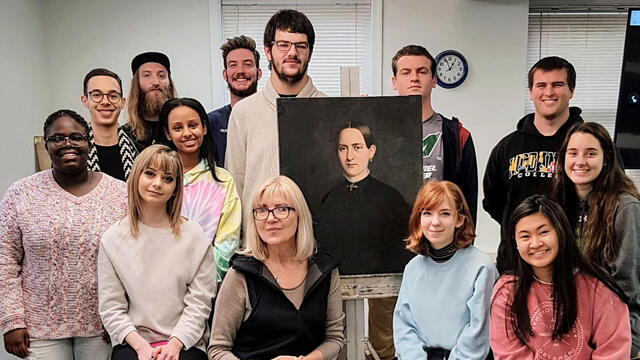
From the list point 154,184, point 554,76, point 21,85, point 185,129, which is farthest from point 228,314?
point 21,85

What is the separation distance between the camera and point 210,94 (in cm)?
450

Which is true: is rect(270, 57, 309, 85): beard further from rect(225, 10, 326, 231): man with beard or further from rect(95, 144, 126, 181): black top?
rect(95, 144, 126, 181): black top

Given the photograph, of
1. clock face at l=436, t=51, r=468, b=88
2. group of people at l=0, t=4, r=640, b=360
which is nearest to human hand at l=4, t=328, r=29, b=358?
group of people at l=0, t=4, r=640, b=360

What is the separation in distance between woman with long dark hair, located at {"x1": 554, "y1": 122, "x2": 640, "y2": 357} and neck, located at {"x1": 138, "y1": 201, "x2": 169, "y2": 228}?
1.50 meters

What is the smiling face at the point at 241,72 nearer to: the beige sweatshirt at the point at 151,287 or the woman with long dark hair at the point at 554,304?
the beige sweatshirt at the point at 151,287

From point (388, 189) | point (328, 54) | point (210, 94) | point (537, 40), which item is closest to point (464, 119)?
point (537, 40)

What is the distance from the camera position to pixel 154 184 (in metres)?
1.84

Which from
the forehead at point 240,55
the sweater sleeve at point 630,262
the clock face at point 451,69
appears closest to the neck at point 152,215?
the forehead at point 240,55

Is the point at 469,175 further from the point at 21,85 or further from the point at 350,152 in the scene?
the point at 21,85

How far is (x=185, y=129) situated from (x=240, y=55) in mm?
963

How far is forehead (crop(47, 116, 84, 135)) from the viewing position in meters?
1.91

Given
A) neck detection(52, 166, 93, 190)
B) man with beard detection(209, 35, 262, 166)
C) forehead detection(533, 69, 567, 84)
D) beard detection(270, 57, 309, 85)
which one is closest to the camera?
neck detection(52, 166, 93, 190)

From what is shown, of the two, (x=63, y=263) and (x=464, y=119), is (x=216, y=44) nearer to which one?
(x=464, y=119)

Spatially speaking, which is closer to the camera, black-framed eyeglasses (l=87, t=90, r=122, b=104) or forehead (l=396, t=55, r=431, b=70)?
black-framed eyeglasses (l=87, t=90, r=122, b=104)
